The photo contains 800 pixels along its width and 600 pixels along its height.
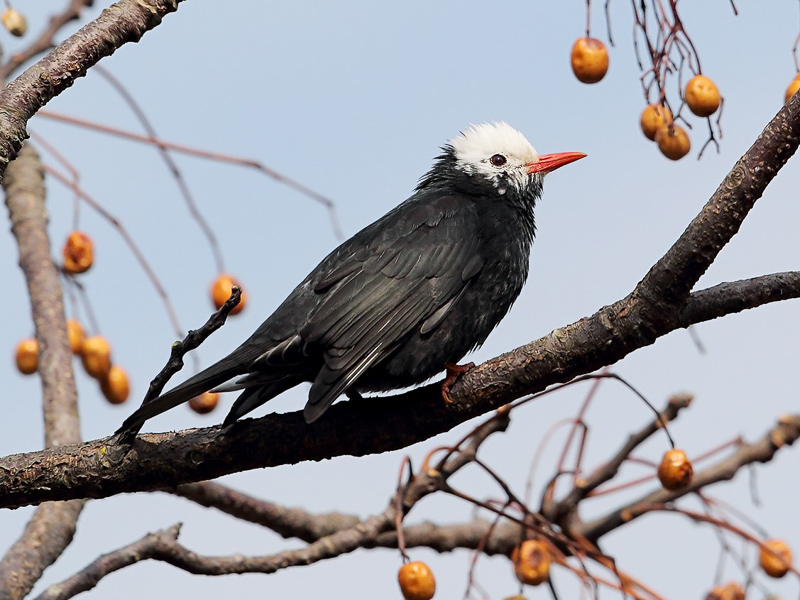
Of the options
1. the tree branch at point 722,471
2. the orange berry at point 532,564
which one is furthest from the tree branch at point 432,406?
the tree branch at point 722,471

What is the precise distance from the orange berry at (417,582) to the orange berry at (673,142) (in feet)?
6.07

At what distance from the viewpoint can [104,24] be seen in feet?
11.7

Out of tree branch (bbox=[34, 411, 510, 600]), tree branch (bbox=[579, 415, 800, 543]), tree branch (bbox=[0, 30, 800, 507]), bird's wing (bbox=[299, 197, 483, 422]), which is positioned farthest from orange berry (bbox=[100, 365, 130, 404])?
tree branch (bbox=[579, 415, 800, 543])

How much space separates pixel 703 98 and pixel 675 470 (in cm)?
144

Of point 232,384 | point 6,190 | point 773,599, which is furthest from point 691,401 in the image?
point 6,190

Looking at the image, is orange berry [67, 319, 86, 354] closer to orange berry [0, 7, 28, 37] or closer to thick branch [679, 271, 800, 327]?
orange berry [0, 7, 28, 37]

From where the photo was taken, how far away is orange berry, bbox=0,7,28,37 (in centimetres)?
550

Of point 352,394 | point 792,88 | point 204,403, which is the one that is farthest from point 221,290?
point 792,88

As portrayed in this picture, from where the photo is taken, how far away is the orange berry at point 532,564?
4.59 metres

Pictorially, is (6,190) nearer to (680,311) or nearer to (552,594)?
(552,594)

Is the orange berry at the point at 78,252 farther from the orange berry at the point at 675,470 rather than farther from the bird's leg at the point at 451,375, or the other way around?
the orange berry at the point at 675,470

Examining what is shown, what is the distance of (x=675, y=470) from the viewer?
14.0 ft

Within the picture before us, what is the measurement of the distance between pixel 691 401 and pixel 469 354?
1384 mm

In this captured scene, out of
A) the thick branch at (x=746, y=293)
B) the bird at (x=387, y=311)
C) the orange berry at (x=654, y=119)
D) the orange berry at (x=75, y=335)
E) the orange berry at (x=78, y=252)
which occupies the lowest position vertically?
the thick branch at (x=746, y=293)
